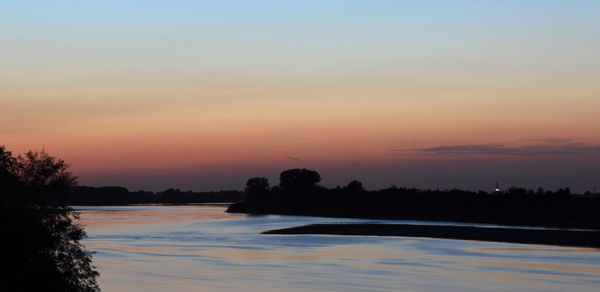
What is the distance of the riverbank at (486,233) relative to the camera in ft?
323

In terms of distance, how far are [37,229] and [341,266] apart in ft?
122

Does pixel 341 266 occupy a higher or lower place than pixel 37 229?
lower

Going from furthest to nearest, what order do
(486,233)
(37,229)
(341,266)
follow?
1. (486,233)
2. (341,266)
3. (37,229)

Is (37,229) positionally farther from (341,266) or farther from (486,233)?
(486,233)

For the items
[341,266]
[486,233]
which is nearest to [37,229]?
[341,266]

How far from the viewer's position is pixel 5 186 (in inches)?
1352

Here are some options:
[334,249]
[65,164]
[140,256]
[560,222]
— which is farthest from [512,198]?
[65,164]

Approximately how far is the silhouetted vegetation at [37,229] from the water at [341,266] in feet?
52.9

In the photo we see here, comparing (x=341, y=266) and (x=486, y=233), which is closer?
Answer: (x=341, y=266)

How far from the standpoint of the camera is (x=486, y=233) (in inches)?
4587

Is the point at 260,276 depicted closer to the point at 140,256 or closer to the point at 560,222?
the point at 140,256

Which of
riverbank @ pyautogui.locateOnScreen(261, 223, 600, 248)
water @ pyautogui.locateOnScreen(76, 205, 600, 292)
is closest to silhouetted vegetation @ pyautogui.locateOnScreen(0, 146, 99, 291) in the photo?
water @ pyautogui.locateOnScreen(76, 205, 600, 292)

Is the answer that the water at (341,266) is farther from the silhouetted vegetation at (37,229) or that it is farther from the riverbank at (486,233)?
the silhouetted vegetation at (37,229)

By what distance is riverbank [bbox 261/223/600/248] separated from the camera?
323ft
